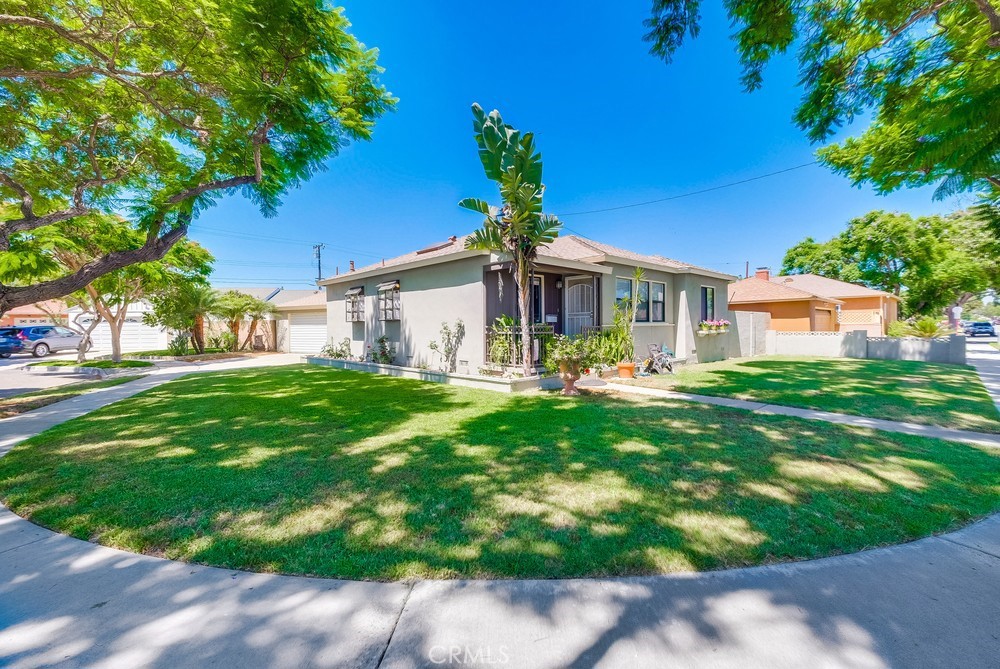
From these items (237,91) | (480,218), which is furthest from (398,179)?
(237,91)

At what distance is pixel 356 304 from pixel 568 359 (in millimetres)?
9959

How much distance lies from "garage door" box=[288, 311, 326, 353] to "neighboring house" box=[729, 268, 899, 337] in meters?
25.2

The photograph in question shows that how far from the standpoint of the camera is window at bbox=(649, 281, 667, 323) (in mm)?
13977

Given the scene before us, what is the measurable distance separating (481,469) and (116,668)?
2967 mm

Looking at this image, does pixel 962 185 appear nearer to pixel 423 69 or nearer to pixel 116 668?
pixel 116 668

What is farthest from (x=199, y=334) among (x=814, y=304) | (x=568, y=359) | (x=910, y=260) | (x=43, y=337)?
(x=910, y=260)

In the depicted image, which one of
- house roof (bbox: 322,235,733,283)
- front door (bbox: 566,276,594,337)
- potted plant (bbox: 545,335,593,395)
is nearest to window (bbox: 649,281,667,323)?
house roof (bbox: 322,235,733,283)

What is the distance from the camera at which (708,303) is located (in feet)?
52.3

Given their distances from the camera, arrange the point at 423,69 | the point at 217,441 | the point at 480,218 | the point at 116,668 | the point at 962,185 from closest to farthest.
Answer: the point at 116,668 < the point at 962,185 < the point at 217,441 < the point at 480,218 < the point at 423,69

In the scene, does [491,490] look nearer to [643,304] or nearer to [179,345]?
[643,304]

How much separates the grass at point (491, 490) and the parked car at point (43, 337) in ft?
77.7

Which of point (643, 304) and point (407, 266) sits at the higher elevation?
point (407, 266)

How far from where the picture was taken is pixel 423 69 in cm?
1130

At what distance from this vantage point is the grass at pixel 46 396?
788 cm
